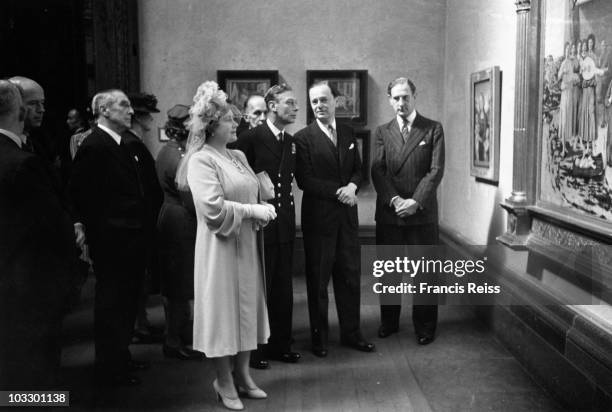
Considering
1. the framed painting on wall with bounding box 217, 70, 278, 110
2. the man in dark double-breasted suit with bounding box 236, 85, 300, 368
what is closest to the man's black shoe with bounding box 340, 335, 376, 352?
the man in dark double-breasted suit with bounding box 236, 85, 300, 368

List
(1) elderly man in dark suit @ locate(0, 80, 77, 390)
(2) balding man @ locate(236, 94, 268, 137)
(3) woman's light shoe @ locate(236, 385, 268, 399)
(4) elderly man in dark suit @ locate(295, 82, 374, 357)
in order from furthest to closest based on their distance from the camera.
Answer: (2) balding man @ locate(236, 94, 268, 137) < (4) elderly man in dark suit @ locate(295, 82, 374, 357) < (3) woman's light shoe @ locate(236, 385, 268, 399) < (1) elderly man in dark suit @ locate(0, 80, 77, 390)

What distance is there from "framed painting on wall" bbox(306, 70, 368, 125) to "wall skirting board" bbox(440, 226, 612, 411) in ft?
8.19

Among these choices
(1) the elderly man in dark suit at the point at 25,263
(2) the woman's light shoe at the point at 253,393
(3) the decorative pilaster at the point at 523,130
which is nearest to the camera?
(1) the elderly man in dark suit at the point at 25,263

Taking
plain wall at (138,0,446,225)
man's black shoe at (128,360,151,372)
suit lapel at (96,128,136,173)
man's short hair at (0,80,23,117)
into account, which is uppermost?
plain wall at (138,0,446,225)

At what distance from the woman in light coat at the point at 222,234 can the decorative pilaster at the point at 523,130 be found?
67.1 inches

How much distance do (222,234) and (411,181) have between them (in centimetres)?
185

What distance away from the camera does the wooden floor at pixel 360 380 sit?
3561 mm

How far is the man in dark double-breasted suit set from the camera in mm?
4137

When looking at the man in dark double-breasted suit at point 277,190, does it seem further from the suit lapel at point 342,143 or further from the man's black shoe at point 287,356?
the suit lapel at point 342,143

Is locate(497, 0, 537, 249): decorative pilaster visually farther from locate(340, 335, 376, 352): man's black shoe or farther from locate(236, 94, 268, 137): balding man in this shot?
locate(236, 94, 268, 137): balding man

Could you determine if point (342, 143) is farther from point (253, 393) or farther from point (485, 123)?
point (253, 393)

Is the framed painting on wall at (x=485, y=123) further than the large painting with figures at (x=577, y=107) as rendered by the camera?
Yes

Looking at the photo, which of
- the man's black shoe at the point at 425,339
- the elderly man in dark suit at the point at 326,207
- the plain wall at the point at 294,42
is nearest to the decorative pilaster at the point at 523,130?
the man's black shoe at the point at 425,339

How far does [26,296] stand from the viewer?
2725 millimetres
